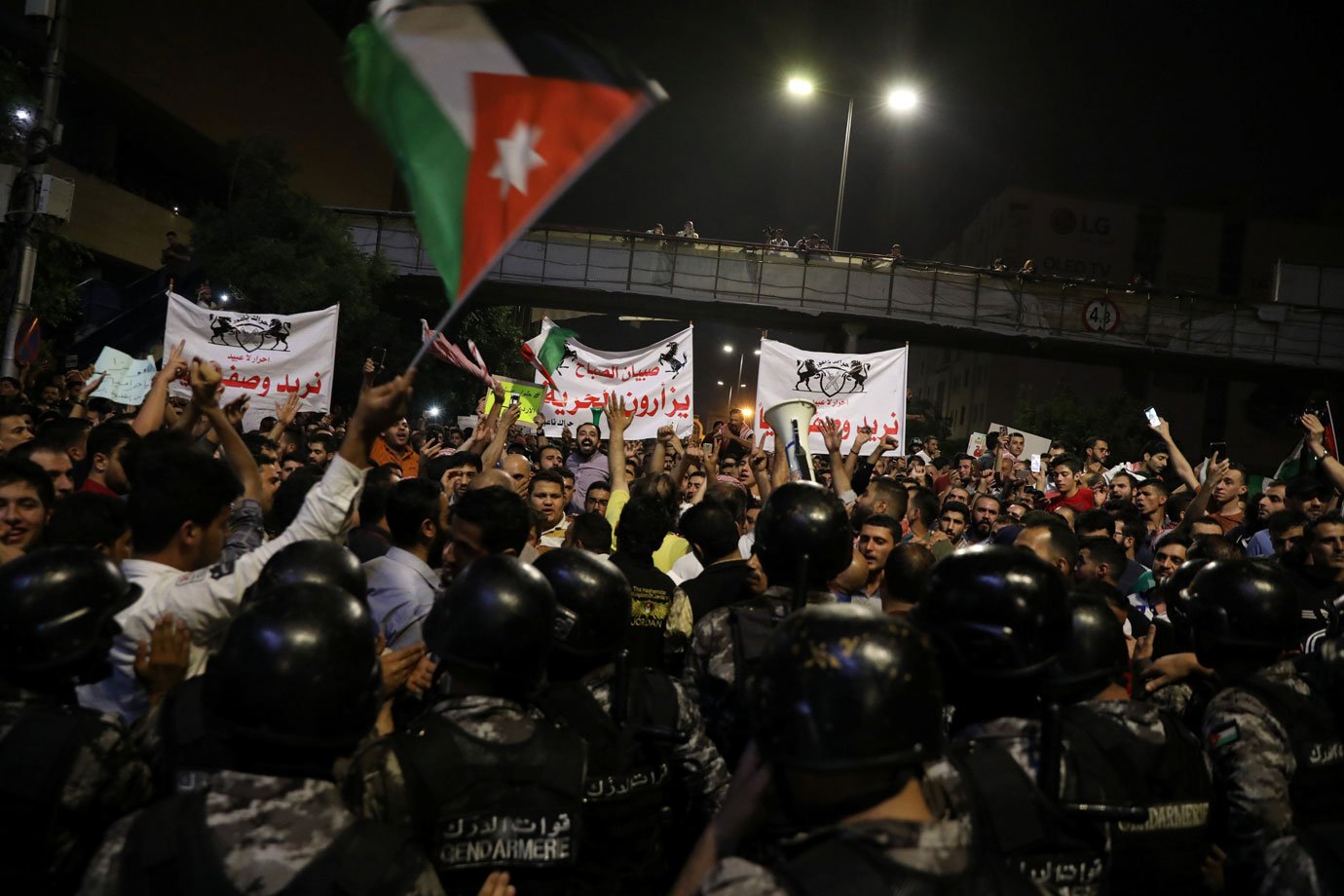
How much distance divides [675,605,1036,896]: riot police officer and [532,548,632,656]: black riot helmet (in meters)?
1.42

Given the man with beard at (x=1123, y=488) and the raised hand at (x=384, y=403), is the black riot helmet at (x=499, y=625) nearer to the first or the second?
the raised hand at (x=384, y=403)

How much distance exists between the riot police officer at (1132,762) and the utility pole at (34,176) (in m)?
12.9

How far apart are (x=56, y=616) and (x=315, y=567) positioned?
71 centimetres

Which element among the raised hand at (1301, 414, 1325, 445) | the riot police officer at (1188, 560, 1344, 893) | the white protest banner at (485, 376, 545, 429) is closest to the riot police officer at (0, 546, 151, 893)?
the riot police officer at (1188, 560, 1344, 893)

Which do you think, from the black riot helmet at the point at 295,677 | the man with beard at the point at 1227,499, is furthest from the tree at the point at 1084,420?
the black riot helmet at the point at 295,677

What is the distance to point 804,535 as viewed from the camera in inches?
162

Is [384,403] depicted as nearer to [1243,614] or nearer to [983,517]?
[1243,614]

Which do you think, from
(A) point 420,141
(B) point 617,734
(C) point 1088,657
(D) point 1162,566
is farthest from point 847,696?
(D) point 1162,566

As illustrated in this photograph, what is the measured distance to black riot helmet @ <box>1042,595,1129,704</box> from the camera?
3012mm

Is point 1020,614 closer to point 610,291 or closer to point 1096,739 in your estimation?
point 1096,739

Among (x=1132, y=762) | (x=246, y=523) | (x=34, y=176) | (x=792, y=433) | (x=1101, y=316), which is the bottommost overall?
(x=1132, y=762)

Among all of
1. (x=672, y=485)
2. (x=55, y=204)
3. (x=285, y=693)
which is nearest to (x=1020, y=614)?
(x=285, y=693)

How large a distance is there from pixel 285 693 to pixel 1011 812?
5.44 ft

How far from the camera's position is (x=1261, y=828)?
3102 mm
